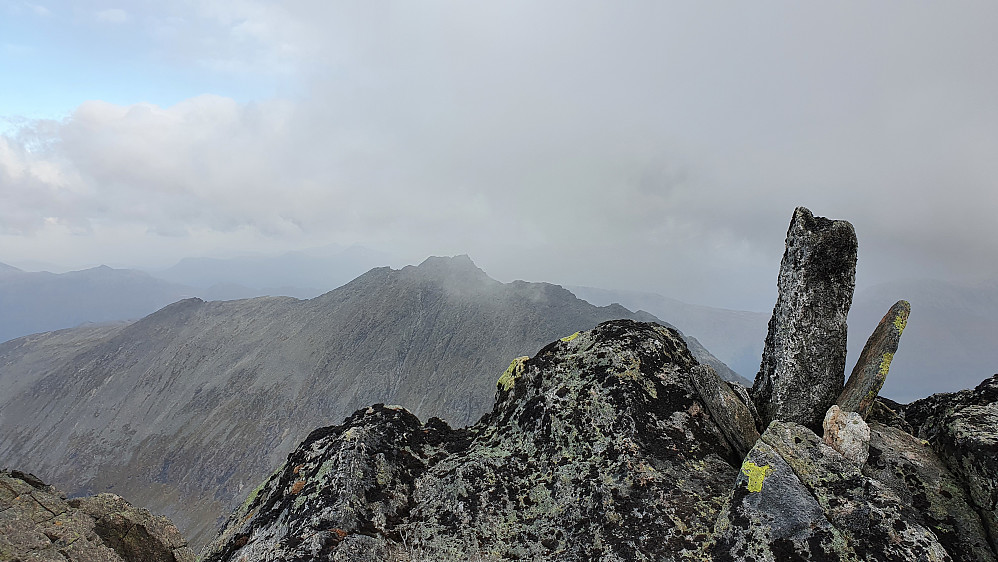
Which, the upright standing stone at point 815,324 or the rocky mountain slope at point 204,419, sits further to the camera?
the rocky mountain slope at point 204,419

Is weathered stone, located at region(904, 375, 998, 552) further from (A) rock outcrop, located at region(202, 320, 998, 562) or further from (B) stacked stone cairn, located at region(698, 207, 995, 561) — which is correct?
(B) stacked stone cairn, located at region(698, 207, 995, 561)

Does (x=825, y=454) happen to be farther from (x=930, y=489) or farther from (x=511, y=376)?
(x=511, y=376)

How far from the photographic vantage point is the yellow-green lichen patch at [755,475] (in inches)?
314

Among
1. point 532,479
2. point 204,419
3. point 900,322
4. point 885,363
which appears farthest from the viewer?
point 204,419

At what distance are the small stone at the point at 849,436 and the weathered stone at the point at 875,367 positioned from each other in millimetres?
1633

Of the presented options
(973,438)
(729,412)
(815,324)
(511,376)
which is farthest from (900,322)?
(511,376)

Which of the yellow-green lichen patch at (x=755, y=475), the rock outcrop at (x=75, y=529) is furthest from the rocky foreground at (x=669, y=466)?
the rock outcrop at (x=75, y=529)

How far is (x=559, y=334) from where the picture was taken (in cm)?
19188

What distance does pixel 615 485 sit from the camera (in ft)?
30.5

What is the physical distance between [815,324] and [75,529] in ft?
66.6

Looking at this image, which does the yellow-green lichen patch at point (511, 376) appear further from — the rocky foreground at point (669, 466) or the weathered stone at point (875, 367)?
the weathered stone at point (875, 367)

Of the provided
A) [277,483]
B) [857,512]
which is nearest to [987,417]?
[857,512]

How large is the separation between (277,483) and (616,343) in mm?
9616

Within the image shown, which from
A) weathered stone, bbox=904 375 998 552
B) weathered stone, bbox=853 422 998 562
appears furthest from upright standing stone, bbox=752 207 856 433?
weathered stone, bbox=904 375 998 552
